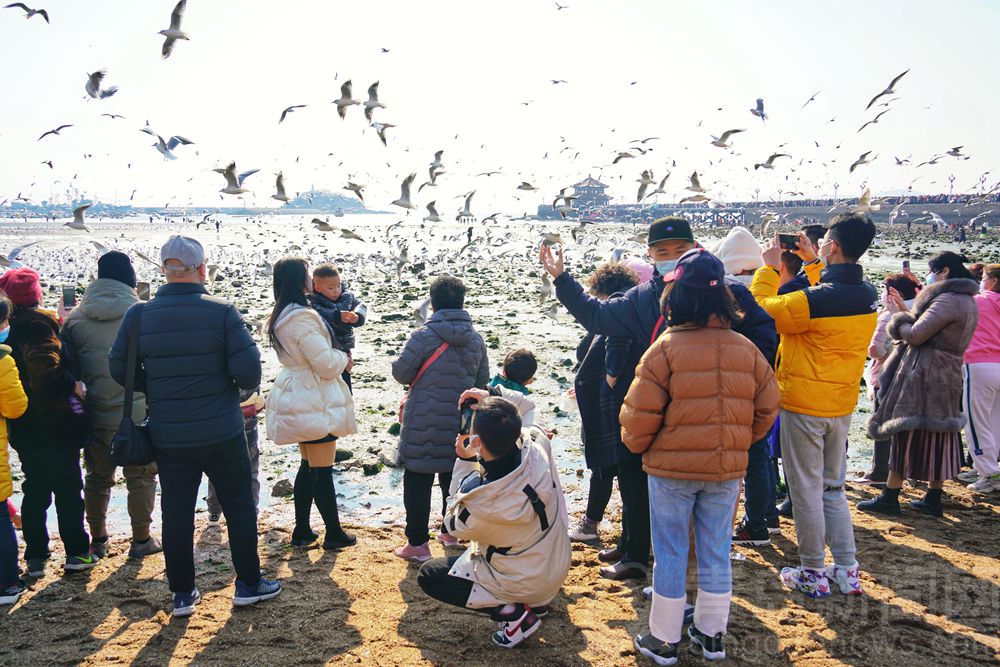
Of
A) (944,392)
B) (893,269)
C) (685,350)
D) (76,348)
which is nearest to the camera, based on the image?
(685,350)

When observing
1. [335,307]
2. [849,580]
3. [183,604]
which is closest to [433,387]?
[335,307]

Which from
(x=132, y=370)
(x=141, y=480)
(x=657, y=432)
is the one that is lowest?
(x=141, y=480)

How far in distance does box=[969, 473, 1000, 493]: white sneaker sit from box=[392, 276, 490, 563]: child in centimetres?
465

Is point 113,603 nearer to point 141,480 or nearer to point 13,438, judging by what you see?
point 141,480

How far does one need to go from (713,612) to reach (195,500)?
9.09ft

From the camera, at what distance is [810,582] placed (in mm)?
4113

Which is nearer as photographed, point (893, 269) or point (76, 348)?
point (76, 348)

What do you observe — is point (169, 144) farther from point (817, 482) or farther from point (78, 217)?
point (817, 482)

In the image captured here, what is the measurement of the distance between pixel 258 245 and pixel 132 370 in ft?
127

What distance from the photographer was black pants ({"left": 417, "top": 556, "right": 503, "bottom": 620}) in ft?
11.7

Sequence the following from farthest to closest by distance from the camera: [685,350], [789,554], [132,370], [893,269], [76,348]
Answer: [893,269], [789,554], [76,348], [132,370], [685,350]

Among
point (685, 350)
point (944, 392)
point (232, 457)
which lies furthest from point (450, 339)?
point (944, 392)

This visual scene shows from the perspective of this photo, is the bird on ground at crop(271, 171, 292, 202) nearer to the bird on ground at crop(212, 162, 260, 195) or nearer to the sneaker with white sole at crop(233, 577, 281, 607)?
the bird on ground at crop(212, 162, 260, 195)

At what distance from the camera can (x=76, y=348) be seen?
4480mm
